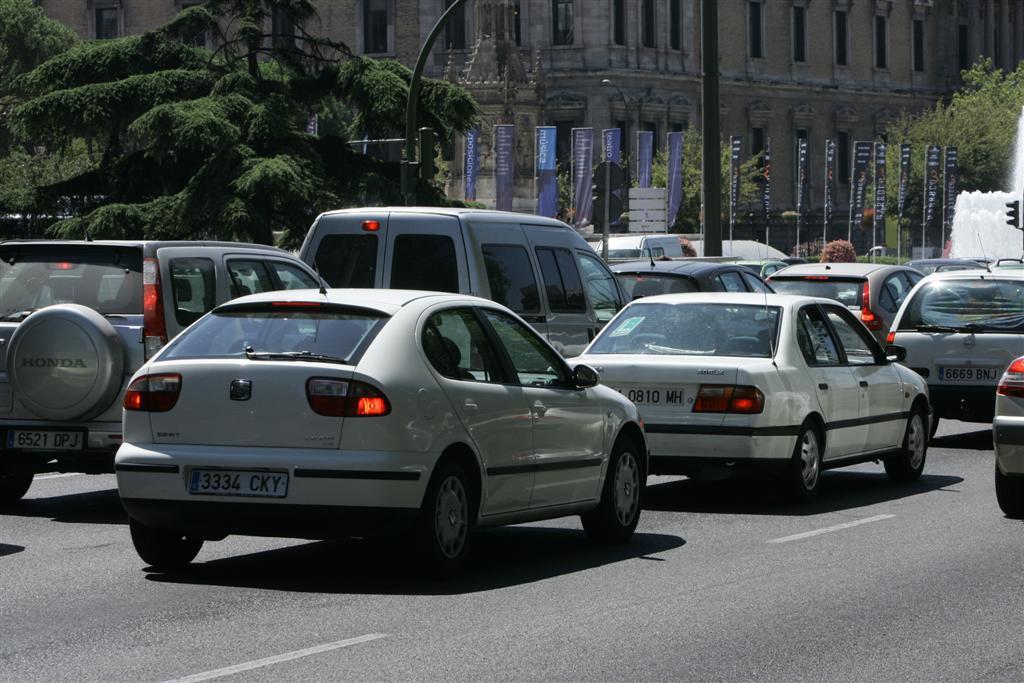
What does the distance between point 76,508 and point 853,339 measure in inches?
243

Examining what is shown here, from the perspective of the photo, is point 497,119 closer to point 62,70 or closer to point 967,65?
point 967,65

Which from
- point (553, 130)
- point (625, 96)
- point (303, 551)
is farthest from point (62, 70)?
point (625, 96)

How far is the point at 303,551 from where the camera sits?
12.0m

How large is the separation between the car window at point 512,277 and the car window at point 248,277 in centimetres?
313

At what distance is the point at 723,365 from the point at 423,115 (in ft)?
69.1

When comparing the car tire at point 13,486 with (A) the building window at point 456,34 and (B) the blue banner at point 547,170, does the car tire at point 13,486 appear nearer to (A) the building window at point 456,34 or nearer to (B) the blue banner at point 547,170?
(B) the blue banner at point 547,170

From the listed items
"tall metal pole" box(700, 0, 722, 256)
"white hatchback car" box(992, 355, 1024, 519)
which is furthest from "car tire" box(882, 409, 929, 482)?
"tall metal pole" box(700, 0, 722, 256)

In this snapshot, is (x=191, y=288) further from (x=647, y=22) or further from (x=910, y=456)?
(x=647, y=22)

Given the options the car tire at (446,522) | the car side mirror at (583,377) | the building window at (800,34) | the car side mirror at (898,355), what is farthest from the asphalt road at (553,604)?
the building window at (800,34)

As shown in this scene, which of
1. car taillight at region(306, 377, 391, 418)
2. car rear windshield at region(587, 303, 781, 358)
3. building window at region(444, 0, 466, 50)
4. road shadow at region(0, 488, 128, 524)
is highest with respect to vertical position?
building window at region(444, 0, 466, 50)

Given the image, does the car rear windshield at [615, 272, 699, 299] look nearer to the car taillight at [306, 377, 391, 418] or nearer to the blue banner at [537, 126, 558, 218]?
the car taillight at [306, 377, 391, 418]

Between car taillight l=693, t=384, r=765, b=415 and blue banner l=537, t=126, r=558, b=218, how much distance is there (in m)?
61.0

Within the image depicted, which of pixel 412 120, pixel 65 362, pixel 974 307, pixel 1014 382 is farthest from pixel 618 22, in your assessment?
pixel 65 362

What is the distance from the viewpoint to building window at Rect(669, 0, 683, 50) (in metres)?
93.0
